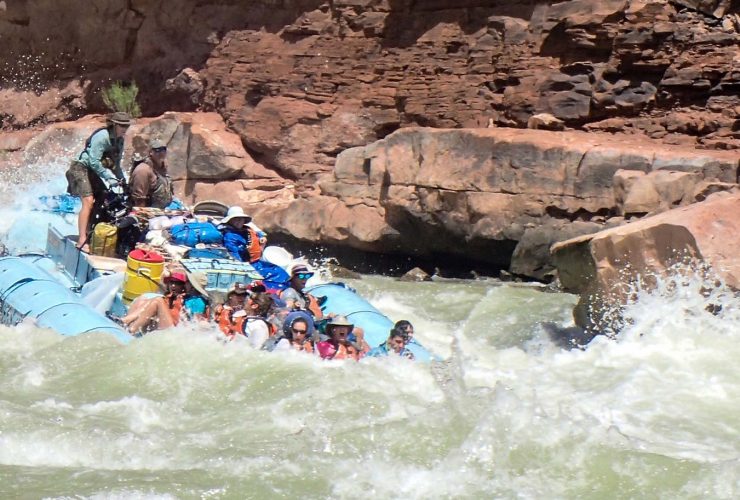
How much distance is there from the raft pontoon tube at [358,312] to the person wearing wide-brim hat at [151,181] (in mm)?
1690

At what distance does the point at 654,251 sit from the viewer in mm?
8367

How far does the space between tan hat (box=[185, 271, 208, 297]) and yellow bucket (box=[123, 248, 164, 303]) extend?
225mm

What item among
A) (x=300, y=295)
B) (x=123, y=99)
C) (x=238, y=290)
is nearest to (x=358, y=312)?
(x=300, y=295)

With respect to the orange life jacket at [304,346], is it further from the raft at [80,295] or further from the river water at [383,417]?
the raft at [80,295]

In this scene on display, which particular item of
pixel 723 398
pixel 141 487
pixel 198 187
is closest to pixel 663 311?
pixel 723 398

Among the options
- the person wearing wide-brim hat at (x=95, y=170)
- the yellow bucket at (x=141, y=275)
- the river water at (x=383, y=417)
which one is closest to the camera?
the river water at (x=383, y=417)

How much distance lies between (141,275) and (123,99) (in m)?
7.98

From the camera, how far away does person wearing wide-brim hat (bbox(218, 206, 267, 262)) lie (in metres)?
9.76

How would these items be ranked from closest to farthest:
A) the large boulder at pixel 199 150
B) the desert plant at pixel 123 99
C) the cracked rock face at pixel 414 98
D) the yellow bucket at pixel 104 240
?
the yellow bucket at pixel 104 240, the cracked rock face at pixel 414 98, the large boulder at pixel 199 150, the desert plant at pixel 123 99

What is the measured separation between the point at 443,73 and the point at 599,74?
7.01 feet

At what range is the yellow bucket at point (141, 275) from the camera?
8.60 m

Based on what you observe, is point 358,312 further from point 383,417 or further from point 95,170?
point 95,170

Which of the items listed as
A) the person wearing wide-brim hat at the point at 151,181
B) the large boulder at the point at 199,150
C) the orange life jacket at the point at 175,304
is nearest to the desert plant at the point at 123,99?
the large boulder at the point at 199,150

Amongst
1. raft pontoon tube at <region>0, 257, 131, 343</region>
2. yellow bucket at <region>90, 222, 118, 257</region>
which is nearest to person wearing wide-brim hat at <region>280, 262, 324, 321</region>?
raft pontoon tube at <region>0, 257, 131, 343</region>
